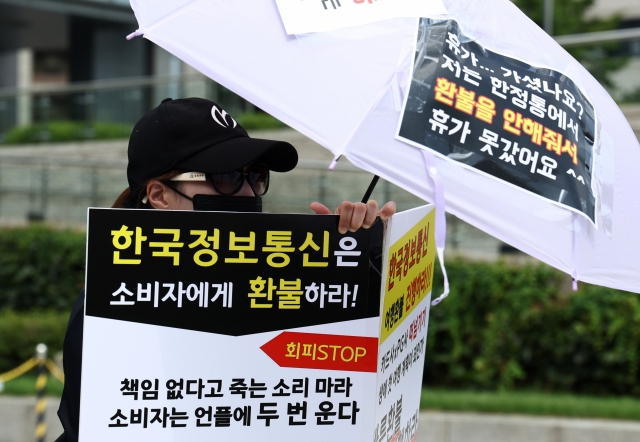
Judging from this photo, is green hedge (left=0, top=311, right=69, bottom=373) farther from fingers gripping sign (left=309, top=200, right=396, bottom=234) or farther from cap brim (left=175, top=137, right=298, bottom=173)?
fingers gripping sign (left=309, top=200, right=396, bottom=234)

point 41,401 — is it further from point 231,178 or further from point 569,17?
point 569,17

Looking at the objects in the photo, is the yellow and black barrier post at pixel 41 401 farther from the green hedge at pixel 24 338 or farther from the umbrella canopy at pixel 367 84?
the umbrella canopy at pixel 367 84

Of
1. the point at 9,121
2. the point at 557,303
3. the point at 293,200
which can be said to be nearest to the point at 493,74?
the point at 557,303

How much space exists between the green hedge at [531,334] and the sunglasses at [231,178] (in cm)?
650

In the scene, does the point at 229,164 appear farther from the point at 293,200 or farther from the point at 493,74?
the point at 293,200

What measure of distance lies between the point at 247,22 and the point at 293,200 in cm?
1041

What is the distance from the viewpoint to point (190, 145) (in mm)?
2383

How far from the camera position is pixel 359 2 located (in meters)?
2.26

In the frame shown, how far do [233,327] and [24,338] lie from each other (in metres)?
8.35

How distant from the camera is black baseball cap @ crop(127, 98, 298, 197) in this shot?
92.6 inches

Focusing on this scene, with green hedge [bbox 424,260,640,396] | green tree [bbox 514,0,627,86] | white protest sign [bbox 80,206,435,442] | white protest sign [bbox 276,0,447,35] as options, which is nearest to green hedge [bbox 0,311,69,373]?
green hedge [bbox 424,260,640,396]

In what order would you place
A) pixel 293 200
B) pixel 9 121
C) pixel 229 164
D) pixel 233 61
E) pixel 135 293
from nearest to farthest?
pixel 135 293 → pixel 233 61 → pixel 229 164 → pixel 293 200 → pixel 9 121

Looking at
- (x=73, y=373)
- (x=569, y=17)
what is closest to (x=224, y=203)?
(x=73, y=373)

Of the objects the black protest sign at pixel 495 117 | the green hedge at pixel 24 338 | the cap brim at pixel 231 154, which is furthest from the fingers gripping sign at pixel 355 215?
the green hedge at pixel 24 338
